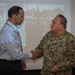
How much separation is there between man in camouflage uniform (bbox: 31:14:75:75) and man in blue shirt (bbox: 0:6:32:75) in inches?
14.5

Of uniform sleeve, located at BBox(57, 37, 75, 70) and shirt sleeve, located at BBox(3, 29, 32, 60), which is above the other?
shirt sleeve, located at BBox(3, 29, 32, 60)

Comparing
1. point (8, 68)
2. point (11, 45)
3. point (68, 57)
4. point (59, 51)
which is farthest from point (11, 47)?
point (68, 57)

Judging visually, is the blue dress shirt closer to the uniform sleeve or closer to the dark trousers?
the dark trousers

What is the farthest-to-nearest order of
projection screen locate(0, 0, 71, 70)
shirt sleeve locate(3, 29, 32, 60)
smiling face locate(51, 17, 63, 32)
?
1. projection screen locate(0, 0, 71, 70)
2. smiling face locate(51, 17, 63, 32)
3. shirt sleeve locate(3, 29, 32, 60)

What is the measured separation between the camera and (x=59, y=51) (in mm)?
2684

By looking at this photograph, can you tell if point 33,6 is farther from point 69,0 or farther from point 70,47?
point 70,47

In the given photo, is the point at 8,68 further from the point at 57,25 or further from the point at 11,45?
the point at 57,25

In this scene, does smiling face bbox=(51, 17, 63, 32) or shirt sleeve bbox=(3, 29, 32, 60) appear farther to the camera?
smiling face bbox=(51, 17, 63, 32)

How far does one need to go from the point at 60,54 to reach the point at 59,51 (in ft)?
0.14

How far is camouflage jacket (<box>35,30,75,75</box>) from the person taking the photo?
2668 mm

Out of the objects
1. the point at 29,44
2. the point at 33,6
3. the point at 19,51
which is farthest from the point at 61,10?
the point at 19,51

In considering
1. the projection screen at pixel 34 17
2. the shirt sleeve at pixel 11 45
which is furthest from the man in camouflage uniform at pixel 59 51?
the projection screen at pixel 34 17

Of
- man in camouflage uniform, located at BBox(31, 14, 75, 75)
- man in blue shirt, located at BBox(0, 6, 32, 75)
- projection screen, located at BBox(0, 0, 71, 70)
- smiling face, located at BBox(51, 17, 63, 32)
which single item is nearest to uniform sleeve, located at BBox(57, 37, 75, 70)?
man in camouflage uniform, located at BBox(31, 14, 75, 75)

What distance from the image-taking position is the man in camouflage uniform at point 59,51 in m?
2.67
